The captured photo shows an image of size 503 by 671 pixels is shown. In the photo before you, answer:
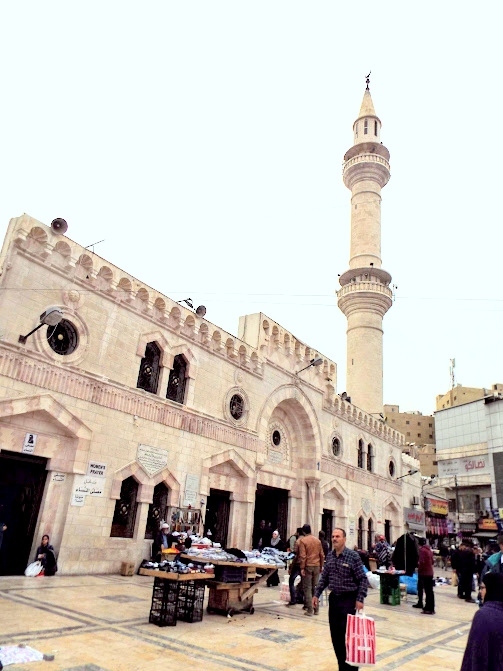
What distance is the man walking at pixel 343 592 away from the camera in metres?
4.64

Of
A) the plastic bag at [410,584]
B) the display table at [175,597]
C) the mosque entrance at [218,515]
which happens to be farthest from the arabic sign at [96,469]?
the plastic bag at [410,584]

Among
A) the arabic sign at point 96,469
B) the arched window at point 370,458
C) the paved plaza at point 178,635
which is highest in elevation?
the arched window at point 370,458

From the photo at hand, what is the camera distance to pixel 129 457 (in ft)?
40.8

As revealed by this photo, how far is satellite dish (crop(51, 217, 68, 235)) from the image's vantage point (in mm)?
11508

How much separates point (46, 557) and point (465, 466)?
121 feet

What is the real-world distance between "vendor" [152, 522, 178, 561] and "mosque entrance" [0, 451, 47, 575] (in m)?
2.92

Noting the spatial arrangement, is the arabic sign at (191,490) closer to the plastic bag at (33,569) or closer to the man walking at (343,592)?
the plastic bag at (33,569)

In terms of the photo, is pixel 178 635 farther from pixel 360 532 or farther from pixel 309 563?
pixel 360 532

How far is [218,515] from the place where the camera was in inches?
623

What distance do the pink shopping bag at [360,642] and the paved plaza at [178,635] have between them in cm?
114

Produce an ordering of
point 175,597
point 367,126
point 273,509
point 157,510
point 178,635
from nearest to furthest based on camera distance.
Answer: point 178,635
point 175,597
point 157,510
point 273,509
point 367,126

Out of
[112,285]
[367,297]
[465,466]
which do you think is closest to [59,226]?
[112,285]

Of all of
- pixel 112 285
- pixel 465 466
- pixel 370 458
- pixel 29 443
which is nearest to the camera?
pixel 29 443

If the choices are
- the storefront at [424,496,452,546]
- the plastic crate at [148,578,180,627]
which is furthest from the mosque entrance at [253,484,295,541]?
the storefront at [424,496,452,546]
